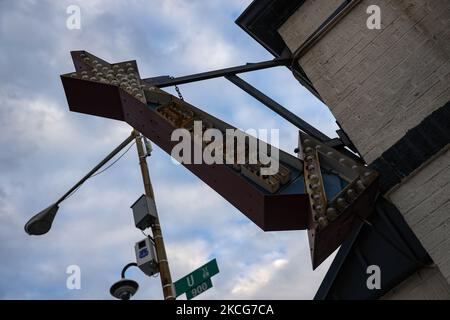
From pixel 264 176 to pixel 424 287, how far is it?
2.65 m

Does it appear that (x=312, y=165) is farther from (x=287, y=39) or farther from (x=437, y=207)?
(x=287, y=39)

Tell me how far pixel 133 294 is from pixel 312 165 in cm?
326

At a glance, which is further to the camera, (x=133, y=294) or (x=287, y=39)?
(x=287, y=39)

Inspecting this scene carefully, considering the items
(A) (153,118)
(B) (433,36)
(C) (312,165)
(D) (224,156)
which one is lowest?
(C) (312,165)

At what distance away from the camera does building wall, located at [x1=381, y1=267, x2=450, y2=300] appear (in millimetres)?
7473

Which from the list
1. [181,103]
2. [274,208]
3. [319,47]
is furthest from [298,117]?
[274,208]

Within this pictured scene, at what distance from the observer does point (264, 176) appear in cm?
784

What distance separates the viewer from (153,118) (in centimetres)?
916

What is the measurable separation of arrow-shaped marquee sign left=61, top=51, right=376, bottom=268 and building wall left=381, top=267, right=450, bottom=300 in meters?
1.13

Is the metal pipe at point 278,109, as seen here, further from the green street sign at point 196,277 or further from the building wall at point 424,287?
the building wall at point 424,287

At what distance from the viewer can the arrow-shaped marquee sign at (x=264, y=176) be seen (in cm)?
732
